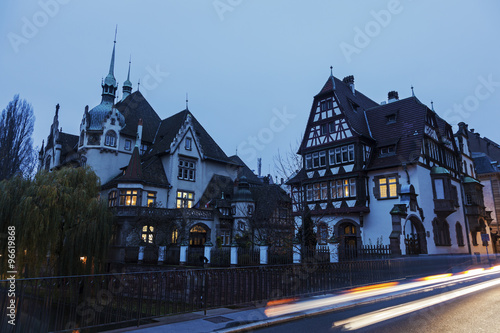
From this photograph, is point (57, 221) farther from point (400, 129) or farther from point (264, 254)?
point (400, 129)

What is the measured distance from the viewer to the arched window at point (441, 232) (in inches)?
1073

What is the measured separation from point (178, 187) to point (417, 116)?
24.7m

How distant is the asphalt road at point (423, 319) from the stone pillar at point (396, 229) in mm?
10272

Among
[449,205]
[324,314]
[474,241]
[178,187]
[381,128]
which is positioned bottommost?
[324,314]

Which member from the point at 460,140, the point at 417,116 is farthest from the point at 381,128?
the point at 460,140

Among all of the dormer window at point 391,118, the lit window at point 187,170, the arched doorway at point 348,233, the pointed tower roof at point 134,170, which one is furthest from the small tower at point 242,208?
the dormer window at point 391,118

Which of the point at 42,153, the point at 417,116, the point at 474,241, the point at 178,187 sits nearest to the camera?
the point at 417,116

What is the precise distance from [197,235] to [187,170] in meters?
7.61

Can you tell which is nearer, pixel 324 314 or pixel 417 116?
pixel 324 314

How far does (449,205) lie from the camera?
27453mm

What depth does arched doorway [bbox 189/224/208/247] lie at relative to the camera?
33.7 m

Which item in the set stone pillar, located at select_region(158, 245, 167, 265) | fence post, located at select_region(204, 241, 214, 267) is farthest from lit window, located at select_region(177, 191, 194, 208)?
fence post, located at select_region(204, 241, 214, 267)

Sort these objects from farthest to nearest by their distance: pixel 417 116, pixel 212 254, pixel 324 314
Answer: pixel 417 116 < pixel 212 254 < pixel 324 314

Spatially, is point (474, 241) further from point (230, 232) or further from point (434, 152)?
point (230, 232)
